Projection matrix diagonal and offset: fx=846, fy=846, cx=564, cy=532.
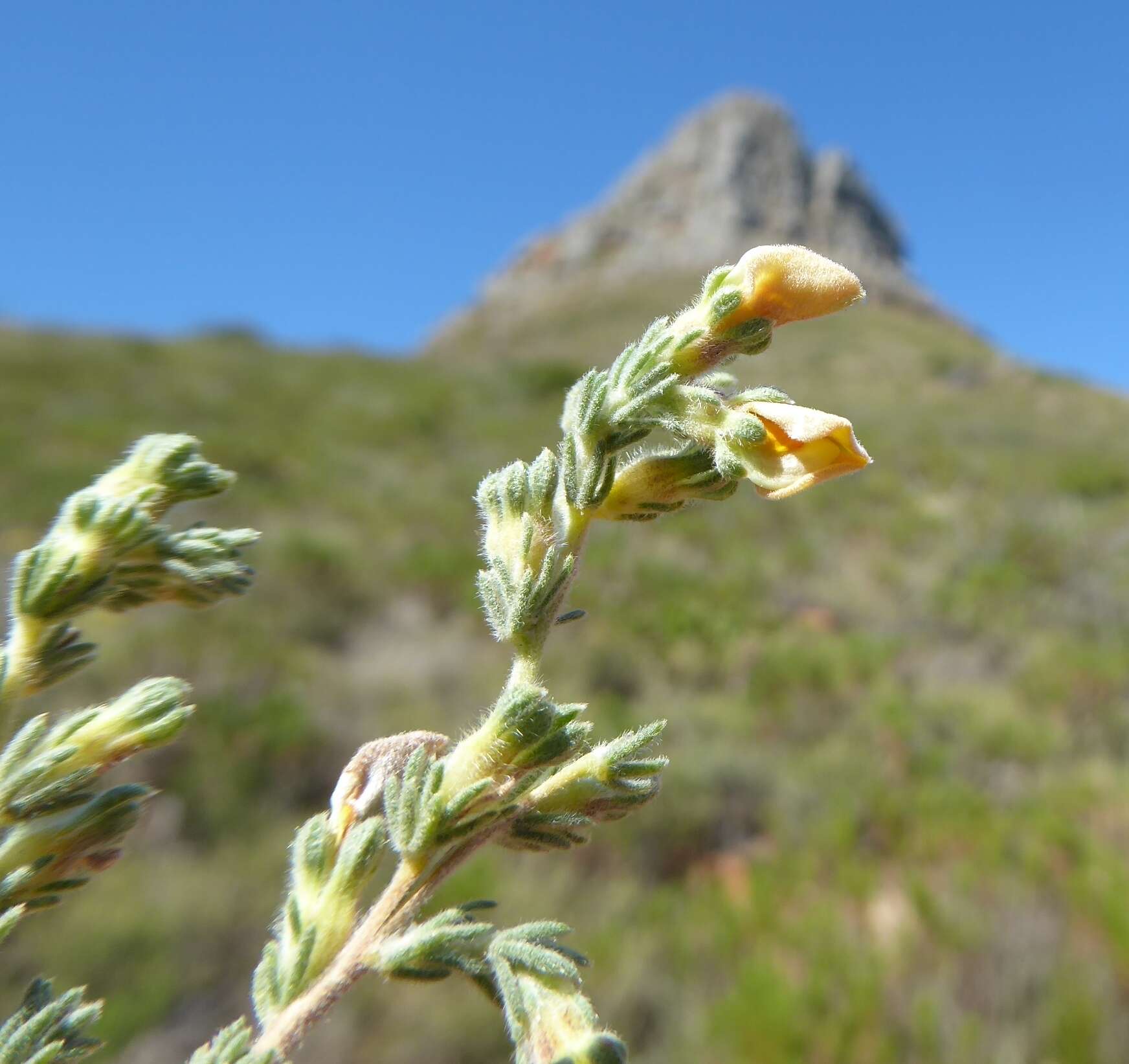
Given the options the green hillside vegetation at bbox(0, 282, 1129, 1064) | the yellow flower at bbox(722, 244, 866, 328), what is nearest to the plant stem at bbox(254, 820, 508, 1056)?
the yellow flower at bbox(722, 244, 866, 328)

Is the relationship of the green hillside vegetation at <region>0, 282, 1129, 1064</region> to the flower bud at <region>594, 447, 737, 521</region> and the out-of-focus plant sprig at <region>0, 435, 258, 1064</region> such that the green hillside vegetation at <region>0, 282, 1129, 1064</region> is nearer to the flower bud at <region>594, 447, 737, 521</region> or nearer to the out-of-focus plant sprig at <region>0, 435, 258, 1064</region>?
the out-of-focus plant sprig at <region>0, 435, 258, 1064</region>

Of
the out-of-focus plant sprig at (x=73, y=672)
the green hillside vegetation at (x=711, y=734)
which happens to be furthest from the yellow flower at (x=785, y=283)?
the green hillside vegetation at (x=711, y=734)

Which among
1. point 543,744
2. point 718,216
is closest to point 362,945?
point 543,744

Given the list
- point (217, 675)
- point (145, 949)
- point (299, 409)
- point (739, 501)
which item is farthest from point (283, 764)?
point (299, 409)

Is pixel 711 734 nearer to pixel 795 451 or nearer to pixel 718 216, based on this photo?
pixel 795 451

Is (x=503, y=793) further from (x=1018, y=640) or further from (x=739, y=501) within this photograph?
(x=739, y=501)
